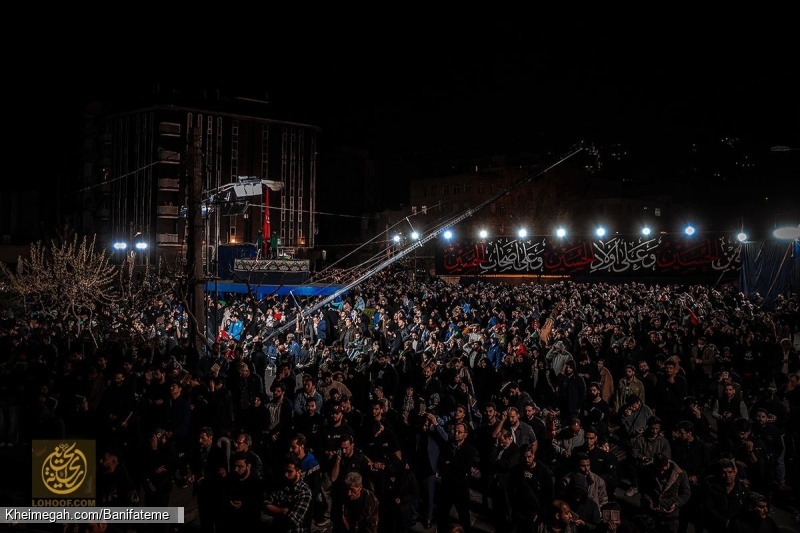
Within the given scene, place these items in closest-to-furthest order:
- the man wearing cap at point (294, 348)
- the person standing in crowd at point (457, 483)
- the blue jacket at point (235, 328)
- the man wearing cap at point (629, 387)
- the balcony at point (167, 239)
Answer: the person standing in crowd at point (457, 483)
the man wearing cap at point (629, 387)
the man wearing cap at point (294, 348)
the blue jacket at point (235, 328)
the balcony at point (167, 239)

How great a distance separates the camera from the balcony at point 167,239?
1865 inches

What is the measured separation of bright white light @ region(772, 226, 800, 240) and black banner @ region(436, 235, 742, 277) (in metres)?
3.76

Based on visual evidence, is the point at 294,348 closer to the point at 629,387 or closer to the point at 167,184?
the point at 629,387

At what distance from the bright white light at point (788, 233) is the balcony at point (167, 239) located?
3942 cm

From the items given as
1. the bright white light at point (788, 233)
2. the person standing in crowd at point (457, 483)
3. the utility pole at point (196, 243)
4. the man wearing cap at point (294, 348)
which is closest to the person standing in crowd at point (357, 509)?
the person standing in crowd at point (457, 483)

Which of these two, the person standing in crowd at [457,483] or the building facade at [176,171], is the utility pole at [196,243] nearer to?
the person standing in crowd at [457,483]

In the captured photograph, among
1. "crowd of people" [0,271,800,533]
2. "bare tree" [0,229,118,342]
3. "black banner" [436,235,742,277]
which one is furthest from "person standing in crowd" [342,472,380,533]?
"black banner" [436,235,742,277]

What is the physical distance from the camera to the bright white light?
19028mm

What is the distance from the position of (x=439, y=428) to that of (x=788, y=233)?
16937 millimetres

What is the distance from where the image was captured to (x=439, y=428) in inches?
281

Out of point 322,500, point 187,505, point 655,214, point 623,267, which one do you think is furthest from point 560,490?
point 655,214

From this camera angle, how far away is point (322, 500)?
5707 mm

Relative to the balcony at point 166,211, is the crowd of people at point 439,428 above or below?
below

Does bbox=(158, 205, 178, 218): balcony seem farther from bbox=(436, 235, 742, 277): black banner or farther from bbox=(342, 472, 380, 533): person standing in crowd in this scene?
bbox=(342, 472, 380, 533): person standing in crowd
